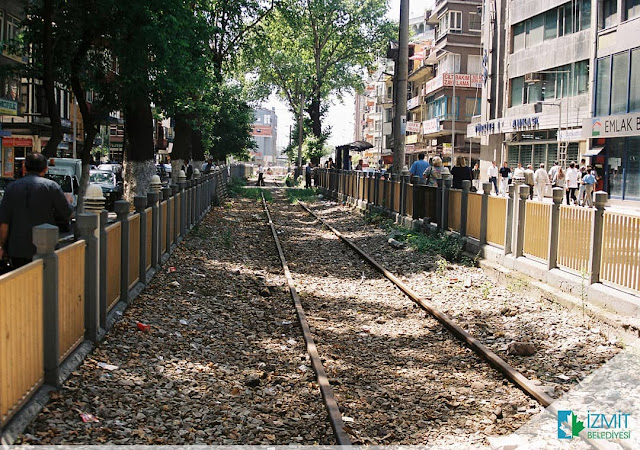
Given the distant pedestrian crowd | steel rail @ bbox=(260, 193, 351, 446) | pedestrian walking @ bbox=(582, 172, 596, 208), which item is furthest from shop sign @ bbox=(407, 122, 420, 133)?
steel rail @ bbox=(260, 193, 351, 446)

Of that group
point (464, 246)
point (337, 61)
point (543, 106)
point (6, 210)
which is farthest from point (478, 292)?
point (337, 61)

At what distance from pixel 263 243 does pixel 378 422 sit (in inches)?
519

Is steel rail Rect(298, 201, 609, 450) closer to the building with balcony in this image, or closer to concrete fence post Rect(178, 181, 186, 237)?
concrete fence post Rect(178, 181, 186, 237)

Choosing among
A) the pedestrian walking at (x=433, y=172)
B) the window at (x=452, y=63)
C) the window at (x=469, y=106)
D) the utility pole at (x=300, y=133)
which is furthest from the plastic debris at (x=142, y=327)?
the window at (x=469, y=106)

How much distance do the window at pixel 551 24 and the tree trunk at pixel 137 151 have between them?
92.0ft

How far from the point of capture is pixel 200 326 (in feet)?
29.6

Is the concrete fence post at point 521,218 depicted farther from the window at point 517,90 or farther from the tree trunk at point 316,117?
the tree trunk at point 316,117

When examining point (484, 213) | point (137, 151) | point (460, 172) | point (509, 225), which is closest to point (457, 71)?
point (460, 172)

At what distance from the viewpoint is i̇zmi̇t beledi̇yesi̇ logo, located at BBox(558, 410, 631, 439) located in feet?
17.2

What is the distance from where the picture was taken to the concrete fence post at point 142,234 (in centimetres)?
1022

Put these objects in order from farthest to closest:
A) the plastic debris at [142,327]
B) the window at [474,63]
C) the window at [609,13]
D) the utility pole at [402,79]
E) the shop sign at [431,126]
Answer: the shop sign at [431,126] < the window at [474,63] < the window at [609,13] < the utility pole at [402,79] < the plastic debris at [142,327]

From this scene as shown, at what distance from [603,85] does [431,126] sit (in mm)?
35474

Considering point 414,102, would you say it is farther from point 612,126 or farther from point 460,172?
point 460,172

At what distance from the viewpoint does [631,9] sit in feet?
104
